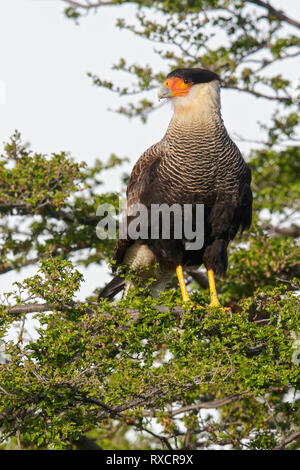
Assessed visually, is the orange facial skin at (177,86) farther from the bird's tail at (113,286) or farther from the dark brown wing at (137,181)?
the bird's tail at (113,286)

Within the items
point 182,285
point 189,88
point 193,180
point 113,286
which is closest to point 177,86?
point 189,88

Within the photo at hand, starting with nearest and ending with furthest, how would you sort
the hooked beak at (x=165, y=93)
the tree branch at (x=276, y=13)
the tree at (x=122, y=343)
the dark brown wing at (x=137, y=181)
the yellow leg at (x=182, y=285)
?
the tree at (x=122, y=343)
the yellow leg at (x=182, y=285)
the hooked beak at (x=165, y=93)
the dark brown wing at (x=137, y=181)
the tree branch at (x=276, y=13)

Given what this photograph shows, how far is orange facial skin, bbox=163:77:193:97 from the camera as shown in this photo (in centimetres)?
559

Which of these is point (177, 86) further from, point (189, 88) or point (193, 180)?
point (193, 180)

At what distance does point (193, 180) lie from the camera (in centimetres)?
539

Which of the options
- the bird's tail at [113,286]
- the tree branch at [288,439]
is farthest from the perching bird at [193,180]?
the tree branch at [288,439]

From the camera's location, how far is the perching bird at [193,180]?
5430 mm

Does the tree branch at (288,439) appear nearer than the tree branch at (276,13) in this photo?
Yes

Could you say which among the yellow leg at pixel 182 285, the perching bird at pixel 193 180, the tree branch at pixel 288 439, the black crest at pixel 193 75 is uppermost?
the black crest at pixel 193 75

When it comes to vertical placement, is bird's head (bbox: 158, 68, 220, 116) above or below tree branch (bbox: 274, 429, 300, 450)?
above

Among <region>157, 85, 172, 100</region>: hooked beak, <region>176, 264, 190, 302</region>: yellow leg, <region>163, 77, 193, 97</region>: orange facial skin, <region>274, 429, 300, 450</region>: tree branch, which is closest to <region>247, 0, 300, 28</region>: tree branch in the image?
<region>163, 77, 193, 97</region>: orange facial skin

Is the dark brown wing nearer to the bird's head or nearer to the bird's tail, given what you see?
the bird's tail

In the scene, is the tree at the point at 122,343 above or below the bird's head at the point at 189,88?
below

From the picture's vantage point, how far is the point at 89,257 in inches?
275
